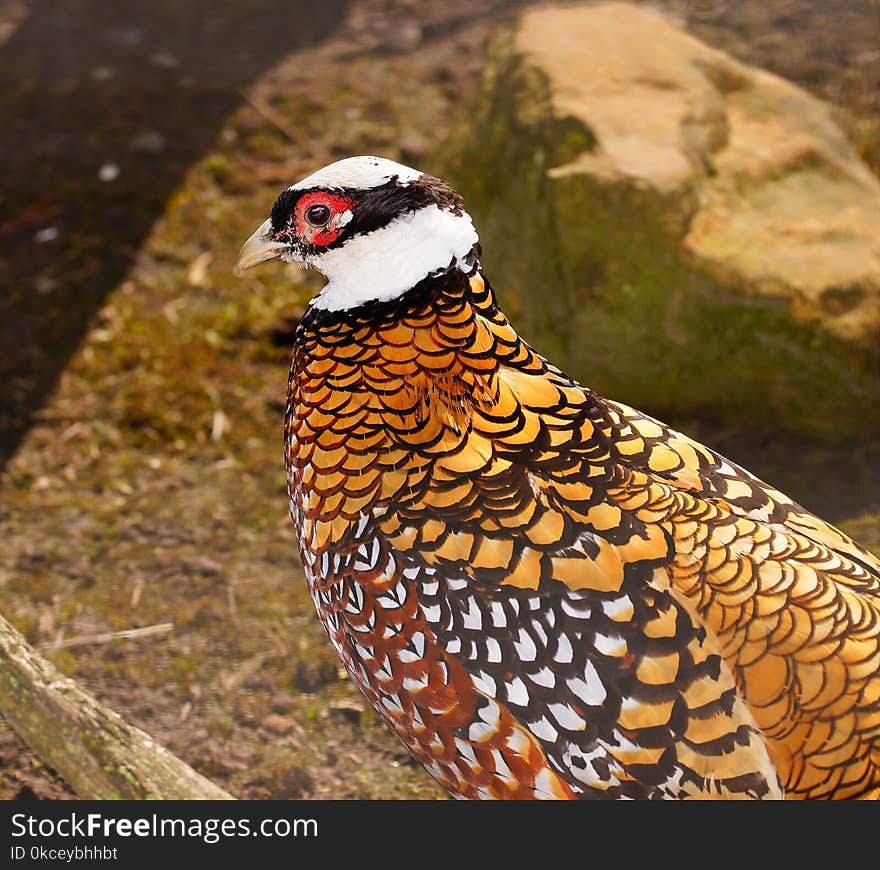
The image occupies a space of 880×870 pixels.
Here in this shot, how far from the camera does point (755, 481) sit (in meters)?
2.65

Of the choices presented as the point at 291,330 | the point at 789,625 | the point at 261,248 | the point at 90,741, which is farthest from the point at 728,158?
the point at 90,741

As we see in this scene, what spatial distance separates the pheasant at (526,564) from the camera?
2221mm

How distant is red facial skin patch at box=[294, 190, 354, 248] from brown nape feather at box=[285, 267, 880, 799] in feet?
0.62

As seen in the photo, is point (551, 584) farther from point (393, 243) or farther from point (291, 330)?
point (291, 330)

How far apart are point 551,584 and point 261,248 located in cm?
113

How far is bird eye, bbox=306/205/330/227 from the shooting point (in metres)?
2.45

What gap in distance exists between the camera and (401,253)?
7.78 ft

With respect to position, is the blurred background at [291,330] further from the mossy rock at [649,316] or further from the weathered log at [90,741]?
the weathered log at [90,741]

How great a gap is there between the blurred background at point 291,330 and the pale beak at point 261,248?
163cm

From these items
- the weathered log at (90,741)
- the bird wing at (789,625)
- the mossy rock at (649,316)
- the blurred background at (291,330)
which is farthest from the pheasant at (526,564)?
the mossy rock at (649,316)

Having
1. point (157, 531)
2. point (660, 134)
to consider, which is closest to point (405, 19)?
point (660, 134)

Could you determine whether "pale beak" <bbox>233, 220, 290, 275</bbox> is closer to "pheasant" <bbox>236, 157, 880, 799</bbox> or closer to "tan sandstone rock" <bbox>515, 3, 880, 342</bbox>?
"pheasant" <bbox>236, 157, 880, 799</bbox>

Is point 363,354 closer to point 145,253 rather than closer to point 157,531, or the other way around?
point 157,531

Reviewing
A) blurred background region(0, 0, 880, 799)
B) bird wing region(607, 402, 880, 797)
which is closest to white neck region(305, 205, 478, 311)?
bird wing region(607, 402, 880, 797)
